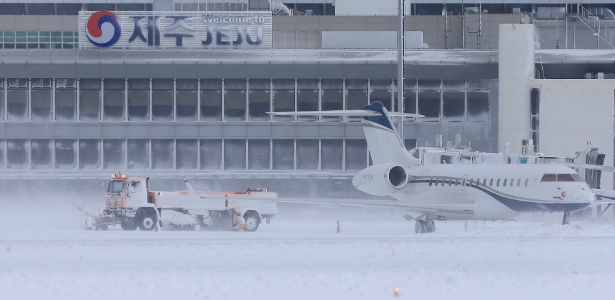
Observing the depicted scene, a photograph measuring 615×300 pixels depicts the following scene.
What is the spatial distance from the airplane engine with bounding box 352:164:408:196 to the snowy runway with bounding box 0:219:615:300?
26.4ft

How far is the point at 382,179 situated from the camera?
154 ft

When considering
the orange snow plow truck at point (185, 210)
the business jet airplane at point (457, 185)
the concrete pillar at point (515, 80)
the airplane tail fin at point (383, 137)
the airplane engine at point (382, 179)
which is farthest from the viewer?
the concrete pillar at point (515, 80)

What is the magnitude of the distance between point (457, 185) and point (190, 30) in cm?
2213

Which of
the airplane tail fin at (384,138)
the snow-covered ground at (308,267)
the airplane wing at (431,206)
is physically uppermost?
the airplane tail fin at (384,138)

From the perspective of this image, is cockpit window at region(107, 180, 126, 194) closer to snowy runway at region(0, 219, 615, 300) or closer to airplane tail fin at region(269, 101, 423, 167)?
airplane tail fin at region(269, 101, 423, 167)

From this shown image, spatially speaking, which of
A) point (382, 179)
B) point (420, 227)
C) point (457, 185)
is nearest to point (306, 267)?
point (420, 227)

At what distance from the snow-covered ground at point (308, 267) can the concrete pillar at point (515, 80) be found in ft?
63.0

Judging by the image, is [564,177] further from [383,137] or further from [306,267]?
[306,267]

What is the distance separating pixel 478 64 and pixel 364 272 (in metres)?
36.7

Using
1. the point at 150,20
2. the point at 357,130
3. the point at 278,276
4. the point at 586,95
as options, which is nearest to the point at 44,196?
the point at 150,20

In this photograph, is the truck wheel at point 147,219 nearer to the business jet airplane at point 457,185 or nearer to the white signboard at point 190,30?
the business jet airplane at point 457,185

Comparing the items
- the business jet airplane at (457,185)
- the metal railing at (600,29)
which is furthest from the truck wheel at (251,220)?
the metal railing at (600,29)

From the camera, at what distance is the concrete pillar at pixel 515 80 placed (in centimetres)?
5834

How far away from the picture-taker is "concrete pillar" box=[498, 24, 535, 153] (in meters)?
58.3
